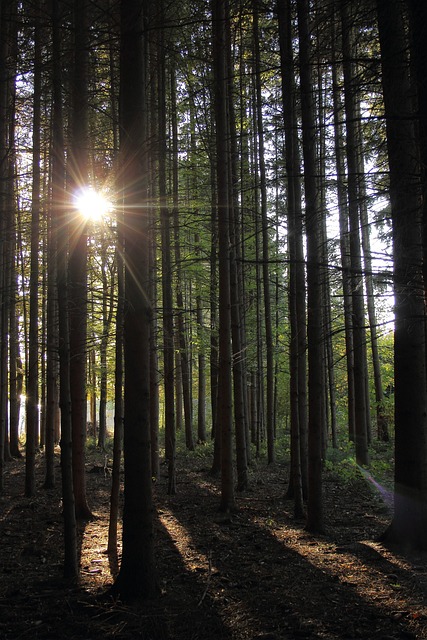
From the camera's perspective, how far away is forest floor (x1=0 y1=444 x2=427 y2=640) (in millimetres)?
4312

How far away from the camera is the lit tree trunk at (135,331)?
4938 mm

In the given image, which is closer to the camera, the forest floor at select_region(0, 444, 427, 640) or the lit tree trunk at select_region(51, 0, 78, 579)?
the forest floor at select_region(0, 444, 427, 640)

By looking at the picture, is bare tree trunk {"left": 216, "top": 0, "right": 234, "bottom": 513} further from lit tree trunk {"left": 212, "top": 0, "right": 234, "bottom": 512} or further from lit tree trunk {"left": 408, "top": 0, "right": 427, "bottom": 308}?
lit tree trunk {"left": 408, "top": 0, "right": 427, "bottom": 308}

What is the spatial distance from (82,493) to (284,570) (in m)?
4.15

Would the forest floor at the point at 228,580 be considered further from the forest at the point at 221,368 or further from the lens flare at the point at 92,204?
the lens flare at the point at 92,204

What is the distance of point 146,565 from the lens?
493 cm

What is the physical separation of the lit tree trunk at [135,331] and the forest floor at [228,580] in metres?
0.41

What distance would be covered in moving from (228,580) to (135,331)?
3101 mm

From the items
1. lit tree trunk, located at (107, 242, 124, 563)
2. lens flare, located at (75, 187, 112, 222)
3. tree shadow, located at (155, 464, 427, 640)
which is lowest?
tree shadow, located at (155, 464, 427, 640)

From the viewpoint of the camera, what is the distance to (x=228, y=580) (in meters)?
5.63

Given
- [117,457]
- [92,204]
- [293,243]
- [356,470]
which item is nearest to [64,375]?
[117,457]

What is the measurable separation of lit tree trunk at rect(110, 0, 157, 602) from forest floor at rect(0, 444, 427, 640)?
1.33 ft

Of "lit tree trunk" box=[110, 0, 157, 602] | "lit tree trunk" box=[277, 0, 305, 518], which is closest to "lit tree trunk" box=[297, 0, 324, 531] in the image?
"lit tree trunk" box=[277, 0, 305, 518]

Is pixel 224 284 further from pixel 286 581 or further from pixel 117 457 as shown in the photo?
pixel 286 581
